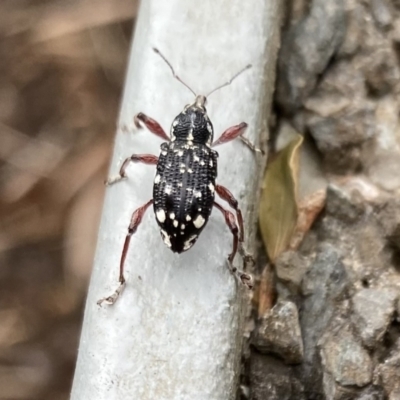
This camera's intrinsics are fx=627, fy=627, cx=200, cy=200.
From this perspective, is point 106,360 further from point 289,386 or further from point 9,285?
point 9,285

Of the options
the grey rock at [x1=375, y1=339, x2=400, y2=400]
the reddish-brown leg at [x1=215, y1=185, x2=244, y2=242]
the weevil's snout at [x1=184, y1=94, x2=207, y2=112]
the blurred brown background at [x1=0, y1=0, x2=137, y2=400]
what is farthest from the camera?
the blurred brown background at [x1=0, y1=0, x2=137, y2=400]

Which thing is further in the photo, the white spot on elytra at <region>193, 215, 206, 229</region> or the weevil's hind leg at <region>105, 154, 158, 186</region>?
the weevil's hind leg at <region>105, 154, 158, 186</region>

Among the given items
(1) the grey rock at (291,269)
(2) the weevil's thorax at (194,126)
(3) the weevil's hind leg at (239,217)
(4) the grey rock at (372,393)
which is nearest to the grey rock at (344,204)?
(1) the grey rock at (291,269)

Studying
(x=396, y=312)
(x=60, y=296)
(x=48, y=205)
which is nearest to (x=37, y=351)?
(x=60, y=296)

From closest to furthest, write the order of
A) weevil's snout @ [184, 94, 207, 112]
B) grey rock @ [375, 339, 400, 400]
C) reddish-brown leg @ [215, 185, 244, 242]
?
grey rock @ [375, 339, 400, 400], reddish-brown leg @ [215, 185, 244, 242], weevil's snout @ [184, 94, 207, 112]

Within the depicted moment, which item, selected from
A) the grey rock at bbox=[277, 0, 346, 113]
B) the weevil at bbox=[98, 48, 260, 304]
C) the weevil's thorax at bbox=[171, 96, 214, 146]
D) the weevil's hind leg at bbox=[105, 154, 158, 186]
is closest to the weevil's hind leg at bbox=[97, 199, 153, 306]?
the weevil at bbox=[98, 48, 260, 304]

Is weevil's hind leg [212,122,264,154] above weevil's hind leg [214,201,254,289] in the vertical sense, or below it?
above

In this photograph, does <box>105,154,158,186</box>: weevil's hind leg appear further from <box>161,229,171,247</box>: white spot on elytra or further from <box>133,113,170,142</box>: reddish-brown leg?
<box>161,229,171,247</box>: white spot on elytra
